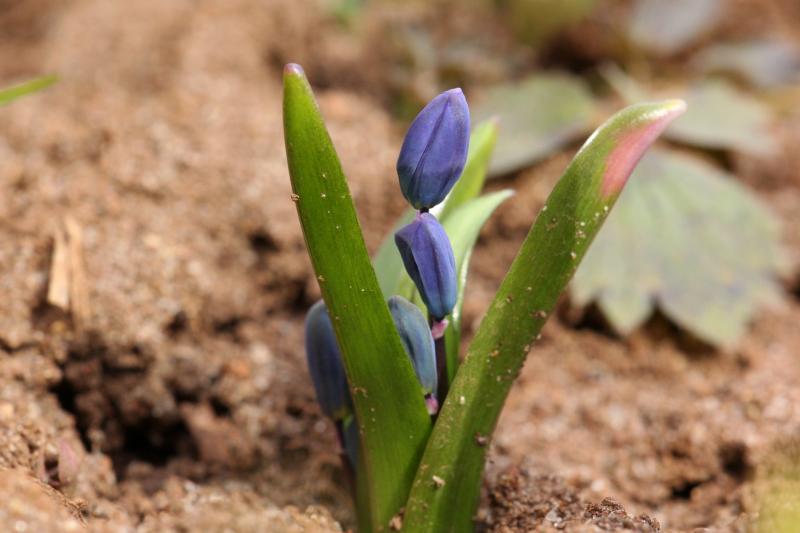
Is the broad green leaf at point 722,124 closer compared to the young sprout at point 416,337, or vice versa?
the young sprout at point 416,337

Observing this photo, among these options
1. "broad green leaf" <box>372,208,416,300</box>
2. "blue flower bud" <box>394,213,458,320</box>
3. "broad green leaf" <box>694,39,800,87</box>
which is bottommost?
"broad green leaf" <box>372,208,416,300</box>

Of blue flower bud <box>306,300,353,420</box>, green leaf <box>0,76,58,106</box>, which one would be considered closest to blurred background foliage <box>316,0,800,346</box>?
blue flower bud <box>306,300,353,420</box>

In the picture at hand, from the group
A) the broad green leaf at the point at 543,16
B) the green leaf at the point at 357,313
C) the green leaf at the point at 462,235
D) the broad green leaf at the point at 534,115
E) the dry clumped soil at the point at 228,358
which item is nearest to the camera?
the green leaf at the point at 357,313

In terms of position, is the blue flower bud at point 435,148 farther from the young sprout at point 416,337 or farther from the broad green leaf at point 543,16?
the broad green leaf at point 543,16

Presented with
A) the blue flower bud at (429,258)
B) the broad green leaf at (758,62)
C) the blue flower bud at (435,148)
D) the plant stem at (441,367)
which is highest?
the blue flower bud at (435,148)

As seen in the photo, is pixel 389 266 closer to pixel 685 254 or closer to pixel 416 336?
pixel 416 336

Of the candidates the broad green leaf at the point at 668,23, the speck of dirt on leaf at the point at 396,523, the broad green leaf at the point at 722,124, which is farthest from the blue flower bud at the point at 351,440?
the broad green leaf at the point at 668,23

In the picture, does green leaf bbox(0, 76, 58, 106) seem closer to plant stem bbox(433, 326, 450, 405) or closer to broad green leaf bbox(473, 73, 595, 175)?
plant stem bbox(433, 326, 450, 405)

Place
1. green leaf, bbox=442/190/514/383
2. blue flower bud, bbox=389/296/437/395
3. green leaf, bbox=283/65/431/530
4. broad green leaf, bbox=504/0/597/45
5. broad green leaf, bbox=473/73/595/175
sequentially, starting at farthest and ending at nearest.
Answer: broad green leaf, bbox=504/0/597/45 < broad green leaf, bbox=473/73/595/175 < green leaf, bbox=442/190/514/383 < blue flower bud, bbox=389/296/437/395 < green leaf, bbox=283/65/431/530
